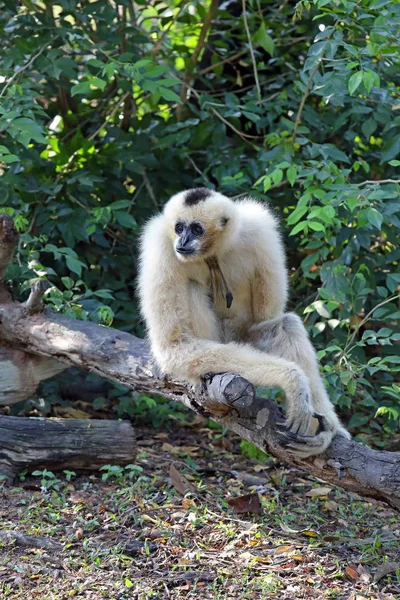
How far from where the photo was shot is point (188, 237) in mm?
4105

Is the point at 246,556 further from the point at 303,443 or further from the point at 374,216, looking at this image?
the point at 374,216

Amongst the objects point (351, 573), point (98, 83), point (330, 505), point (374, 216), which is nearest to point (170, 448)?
point (330, 505)

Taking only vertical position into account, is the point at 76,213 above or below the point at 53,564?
above

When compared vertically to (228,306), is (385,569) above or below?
below

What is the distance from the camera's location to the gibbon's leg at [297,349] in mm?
4086

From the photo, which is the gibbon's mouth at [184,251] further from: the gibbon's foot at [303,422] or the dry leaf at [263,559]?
the dry leaf at [263,559]

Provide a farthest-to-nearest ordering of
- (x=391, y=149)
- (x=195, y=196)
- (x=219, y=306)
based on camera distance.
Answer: (x=391, y=149), (x=219, y=306), (x=195, y=196)

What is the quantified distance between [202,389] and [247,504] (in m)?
1.07

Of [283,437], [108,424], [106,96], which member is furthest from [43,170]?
[283,437]

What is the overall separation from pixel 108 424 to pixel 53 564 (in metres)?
1.28

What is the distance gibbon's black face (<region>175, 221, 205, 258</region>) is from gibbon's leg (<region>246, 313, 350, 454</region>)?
649 millimetres

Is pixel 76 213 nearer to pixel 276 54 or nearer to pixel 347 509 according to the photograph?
pixel 276 54

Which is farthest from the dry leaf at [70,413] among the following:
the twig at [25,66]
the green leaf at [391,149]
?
the green leaf at [391,149]

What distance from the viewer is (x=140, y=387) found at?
14.5 ft
